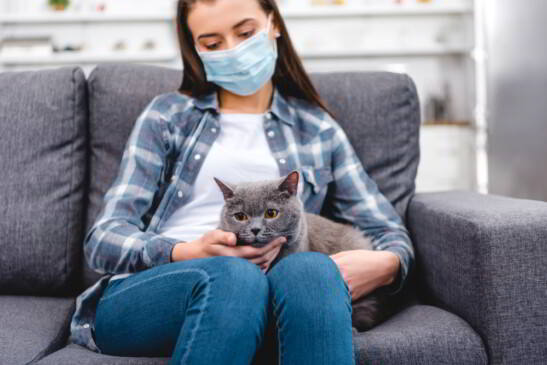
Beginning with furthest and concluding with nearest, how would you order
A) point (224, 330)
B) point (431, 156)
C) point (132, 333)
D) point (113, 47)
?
point (113, 47) → point (431, 156) → point (132, 333) → point (224, 330)

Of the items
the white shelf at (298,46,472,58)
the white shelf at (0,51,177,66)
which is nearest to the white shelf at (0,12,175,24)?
the white shelf at (0,51,177,66)

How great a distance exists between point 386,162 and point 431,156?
2.63 meters

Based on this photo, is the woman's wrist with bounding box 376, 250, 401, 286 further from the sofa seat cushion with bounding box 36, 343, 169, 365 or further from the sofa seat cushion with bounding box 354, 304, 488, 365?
the sofa seat cushion with bounding box 36, 343, 169, 365

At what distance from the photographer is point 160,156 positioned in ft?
3.88

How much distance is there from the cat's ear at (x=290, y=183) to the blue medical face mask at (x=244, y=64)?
0.39 metres

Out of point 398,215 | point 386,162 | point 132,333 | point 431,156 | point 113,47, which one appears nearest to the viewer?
point 132,333

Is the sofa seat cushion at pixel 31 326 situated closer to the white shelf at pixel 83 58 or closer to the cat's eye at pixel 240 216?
the cat's eye at pixel 240 216

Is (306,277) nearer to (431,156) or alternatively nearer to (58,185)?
(58,185)

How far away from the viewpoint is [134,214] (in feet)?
3.68

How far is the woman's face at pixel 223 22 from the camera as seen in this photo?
1.18 m

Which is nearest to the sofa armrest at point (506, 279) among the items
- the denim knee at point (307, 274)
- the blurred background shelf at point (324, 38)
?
the denim knee at point (307, 274)

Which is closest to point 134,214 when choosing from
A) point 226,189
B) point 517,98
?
point 226,189

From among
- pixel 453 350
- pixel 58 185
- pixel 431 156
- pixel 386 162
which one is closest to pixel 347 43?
pixel 431 156

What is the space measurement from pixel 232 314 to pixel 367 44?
12.7 ft
